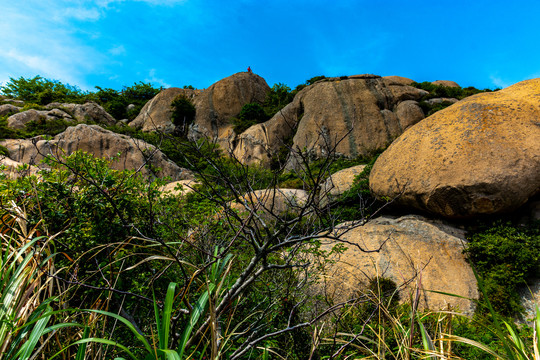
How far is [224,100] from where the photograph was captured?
84.3 feet

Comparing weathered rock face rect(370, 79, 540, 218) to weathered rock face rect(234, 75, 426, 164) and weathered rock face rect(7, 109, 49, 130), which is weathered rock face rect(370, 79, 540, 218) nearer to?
weathered rock face rect(234, 75, 426, 164)

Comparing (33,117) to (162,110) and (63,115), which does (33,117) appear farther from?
(162,110)

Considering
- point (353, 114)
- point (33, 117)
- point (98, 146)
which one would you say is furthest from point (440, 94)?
point (33, 117)

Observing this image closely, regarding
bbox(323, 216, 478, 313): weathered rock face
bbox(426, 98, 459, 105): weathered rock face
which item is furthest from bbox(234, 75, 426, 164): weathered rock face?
bbox(323, 216, 478, 313): weathered rock face

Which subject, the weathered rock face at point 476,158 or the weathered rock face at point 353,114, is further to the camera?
the weathered rock face at point 353,114

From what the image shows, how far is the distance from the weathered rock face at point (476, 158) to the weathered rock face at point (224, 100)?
708 inches

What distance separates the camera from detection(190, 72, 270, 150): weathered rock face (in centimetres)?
2508

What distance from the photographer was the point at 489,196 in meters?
7.18

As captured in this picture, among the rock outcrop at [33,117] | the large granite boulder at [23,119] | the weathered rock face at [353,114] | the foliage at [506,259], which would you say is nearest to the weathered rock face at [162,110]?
the rock outcrop at [33,117]

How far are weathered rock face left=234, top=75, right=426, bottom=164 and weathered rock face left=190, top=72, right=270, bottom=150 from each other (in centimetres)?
629

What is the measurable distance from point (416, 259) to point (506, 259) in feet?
5.93

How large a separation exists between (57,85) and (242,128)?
2527cm

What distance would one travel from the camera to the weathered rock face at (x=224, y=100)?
2508 cm

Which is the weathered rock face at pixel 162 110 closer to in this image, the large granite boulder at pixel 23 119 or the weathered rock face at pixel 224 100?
the weathered rock face at pixel 224 100
